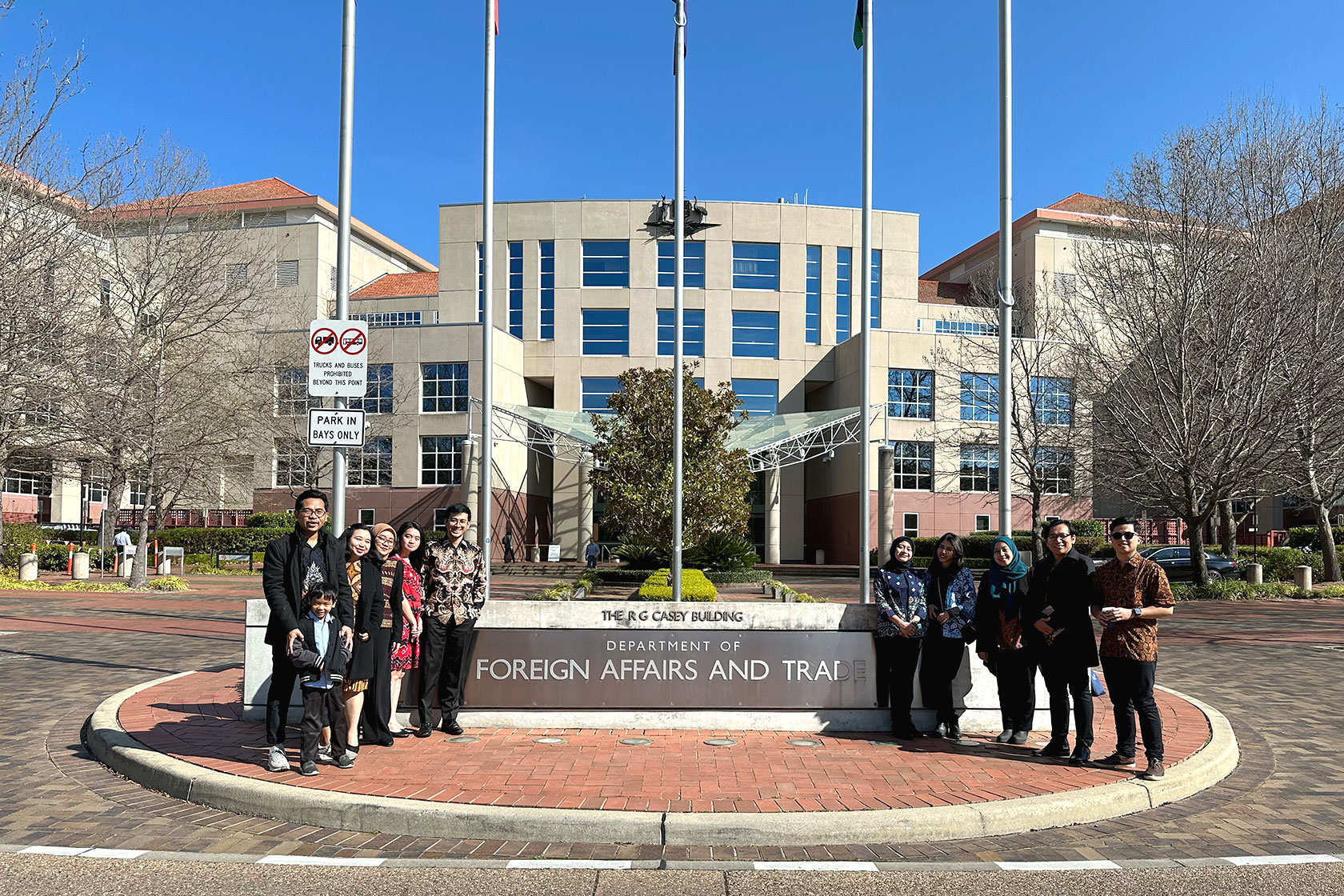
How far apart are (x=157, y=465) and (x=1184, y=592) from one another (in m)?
27.2

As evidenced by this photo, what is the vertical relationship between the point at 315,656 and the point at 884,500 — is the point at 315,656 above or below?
below

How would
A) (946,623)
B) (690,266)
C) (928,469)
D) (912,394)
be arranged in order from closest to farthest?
(946,623), (912,394), (928,469), (690,266)

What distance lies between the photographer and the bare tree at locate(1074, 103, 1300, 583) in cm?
2339

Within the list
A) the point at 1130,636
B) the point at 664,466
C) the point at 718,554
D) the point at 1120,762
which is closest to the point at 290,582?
the point at 1130,636

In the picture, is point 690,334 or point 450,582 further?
point 690,334

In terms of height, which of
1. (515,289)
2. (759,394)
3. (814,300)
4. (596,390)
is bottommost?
(759,394)

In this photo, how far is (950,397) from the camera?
4184cm

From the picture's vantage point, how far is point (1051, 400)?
121 ft

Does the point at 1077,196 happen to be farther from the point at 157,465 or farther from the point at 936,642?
the point at 936,642

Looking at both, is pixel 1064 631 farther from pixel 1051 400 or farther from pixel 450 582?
pixel 1051 400

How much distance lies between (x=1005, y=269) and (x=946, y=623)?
3.75m

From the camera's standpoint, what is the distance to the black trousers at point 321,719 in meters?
6.67

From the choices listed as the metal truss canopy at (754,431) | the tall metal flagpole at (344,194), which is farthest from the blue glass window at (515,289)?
the tall metal flagpole at (344,194)

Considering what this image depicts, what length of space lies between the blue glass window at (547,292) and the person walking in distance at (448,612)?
3969 cm
